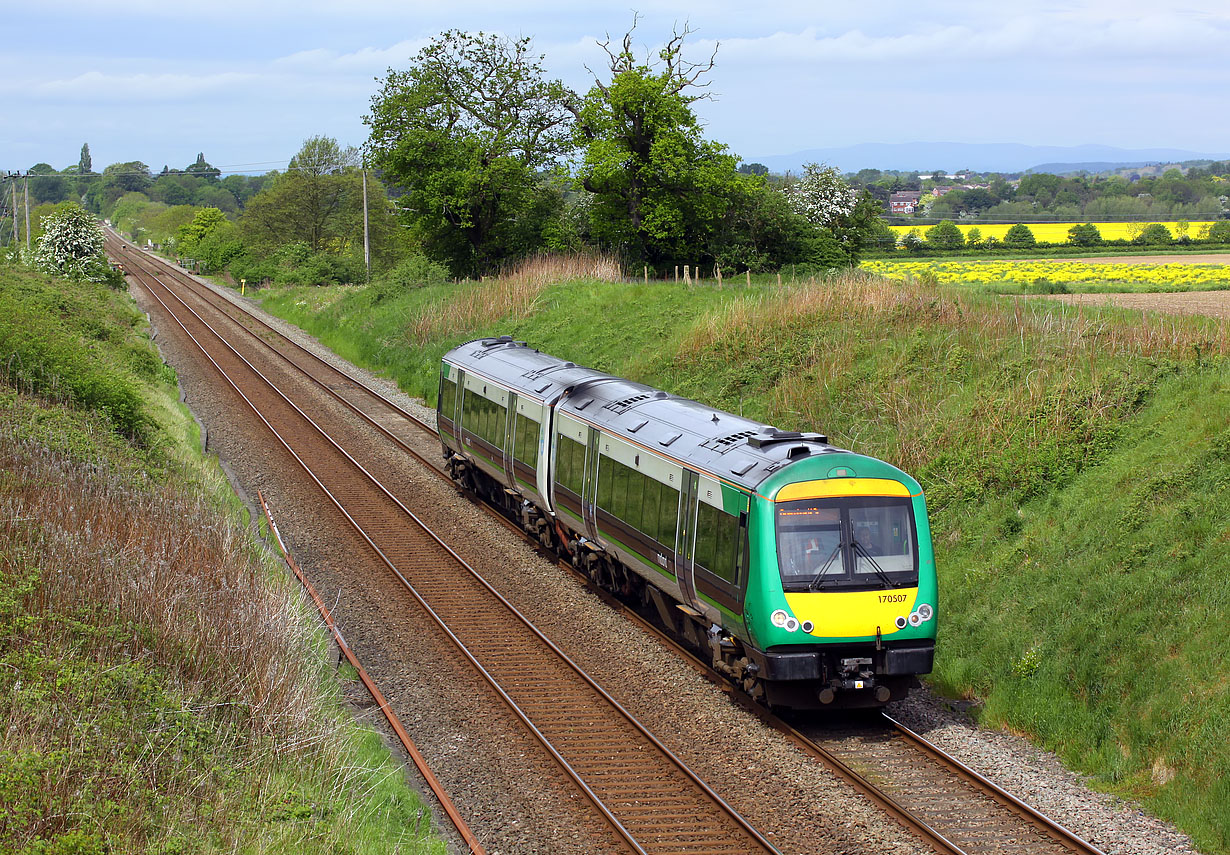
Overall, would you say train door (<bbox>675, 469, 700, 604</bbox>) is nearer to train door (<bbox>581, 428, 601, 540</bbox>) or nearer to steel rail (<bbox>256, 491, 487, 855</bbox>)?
train door (<bbox>581, 428, 601, 540</bbox>)

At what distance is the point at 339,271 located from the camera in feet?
212

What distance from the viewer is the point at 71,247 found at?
5069 centimetres

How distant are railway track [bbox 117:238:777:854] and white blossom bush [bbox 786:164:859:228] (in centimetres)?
3252

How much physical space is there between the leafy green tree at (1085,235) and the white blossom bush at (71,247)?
5806cm

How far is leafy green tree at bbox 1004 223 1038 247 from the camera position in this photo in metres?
72.3

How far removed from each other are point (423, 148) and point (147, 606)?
4086 centimetres

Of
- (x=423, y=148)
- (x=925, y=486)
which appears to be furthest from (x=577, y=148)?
(x=925, y=486)

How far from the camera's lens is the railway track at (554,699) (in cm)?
955

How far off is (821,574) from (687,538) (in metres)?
2.10

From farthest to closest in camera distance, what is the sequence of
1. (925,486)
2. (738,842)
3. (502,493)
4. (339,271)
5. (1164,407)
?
(339,271)
(502,493)
(925,486)
(1164,407)
(738,842)

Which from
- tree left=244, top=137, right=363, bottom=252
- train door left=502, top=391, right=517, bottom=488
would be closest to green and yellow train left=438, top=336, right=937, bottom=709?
train door left=502, top=391, right=517, bottom=488

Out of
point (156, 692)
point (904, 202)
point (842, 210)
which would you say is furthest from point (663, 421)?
point (904, 202)

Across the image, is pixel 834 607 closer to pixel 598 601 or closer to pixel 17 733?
pixel 598 601

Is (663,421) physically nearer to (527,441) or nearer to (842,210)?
(527,441)
